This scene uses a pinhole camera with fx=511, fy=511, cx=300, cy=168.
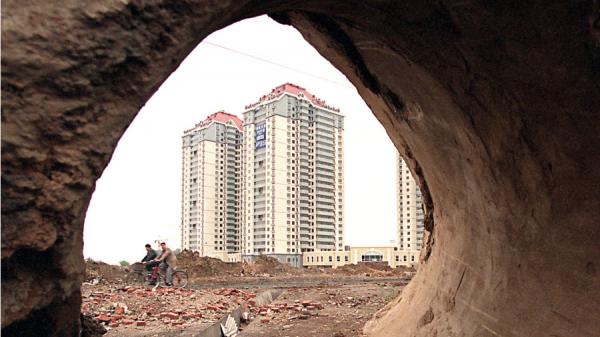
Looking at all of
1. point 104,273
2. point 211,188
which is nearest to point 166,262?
point 104,273

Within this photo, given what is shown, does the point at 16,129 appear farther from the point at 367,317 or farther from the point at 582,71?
the point at 367,317

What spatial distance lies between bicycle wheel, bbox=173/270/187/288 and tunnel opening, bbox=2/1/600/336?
8903mm

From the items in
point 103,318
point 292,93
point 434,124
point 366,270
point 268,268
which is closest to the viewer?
point 434,124

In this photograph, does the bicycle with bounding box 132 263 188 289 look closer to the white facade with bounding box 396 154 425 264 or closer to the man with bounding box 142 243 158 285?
the man with bounding box 142 243 158 285

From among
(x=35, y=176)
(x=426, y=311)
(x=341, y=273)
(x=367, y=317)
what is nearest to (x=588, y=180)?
(x=426, y=311)

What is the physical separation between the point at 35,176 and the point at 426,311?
3.60 metres

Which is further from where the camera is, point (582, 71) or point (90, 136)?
point (582, 71)

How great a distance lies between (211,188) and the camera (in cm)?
3441

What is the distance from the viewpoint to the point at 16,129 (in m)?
1.57

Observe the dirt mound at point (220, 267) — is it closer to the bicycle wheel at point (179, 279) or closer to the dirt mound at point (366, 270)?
the dirt mound at point (366, 270)

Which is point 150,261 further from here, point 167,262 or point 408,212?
point 408,212

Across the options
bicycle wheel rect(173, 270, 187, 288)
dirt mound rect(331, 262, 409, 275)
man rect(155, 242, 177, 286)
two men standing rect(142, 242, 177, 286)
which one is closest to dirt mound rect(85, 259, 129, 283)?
bicycle wheel rect(173, 270, 187, 288)

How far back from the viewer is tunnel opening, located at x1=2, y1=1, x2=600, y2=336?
1.63 meters

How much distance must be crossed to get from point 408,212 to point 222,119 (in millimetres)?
14578
